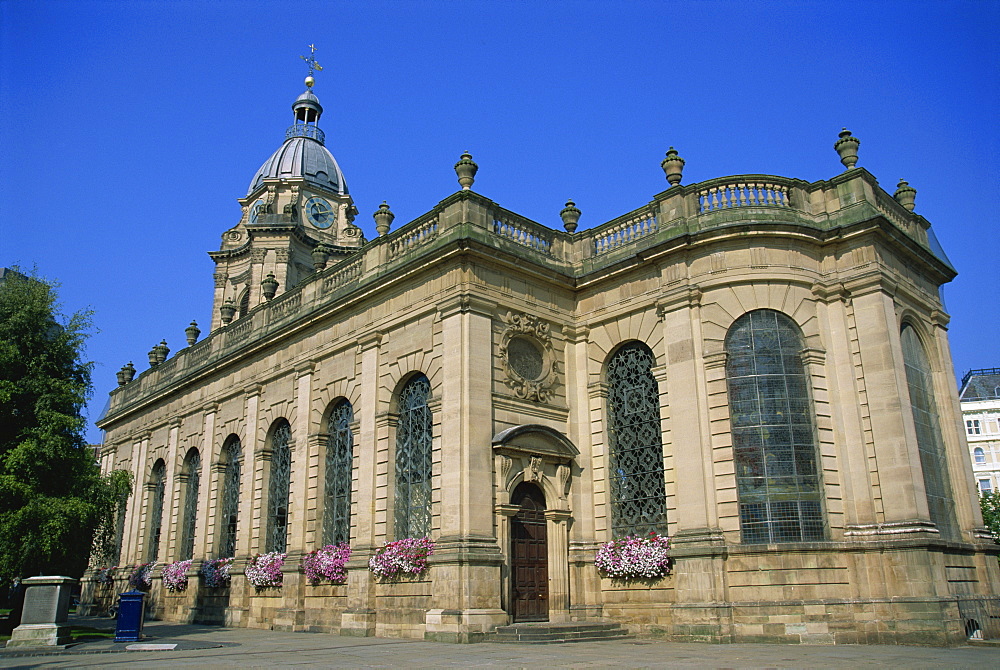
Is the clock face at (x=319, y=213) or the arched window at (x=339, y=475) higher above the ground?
the clock face at (x=319, y=213)

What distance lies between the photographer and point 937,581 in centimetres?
1546

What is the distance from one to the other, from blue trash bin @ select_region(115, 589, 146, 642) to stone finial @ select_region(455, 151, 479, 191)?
1237cm

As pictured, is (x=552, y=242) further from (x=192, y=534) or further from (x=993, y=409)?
(x=993, y=409)

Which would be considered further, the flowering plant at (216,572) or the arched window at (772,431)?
the flowering plant at (216,572)

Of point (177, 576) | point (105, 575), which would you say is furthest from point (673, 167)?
point (105, 575)

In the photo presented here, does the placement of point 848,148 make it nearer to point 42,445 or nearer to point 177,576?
point 42,445

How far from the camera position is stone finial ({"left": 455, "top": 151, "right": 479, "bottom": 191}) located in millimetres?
19625

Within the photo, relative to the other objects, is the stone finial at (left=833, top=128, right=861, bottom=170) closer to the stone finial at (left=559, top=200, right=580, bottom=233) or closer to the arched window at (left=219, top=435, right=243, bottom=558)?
the stone finial at (left=559, top=200, right=580, bottom=233)

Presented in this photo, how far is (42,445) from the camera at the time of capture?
19516mm

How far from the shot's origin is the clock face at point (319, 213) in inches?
1585

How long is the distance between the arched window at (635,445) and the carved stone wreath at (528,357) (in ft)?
5.38

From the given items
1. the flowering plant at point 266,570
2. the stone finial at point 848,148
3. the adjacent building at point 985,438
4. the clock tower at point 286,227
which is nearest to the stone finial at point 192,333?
the clock tower at point 286,227

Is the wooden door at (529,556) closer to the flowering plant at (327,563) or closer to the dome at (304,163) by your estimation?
the flowering plant at (327,563)

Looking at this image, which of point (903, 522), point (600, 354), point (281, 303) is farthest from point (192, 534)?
point (903, 522)
